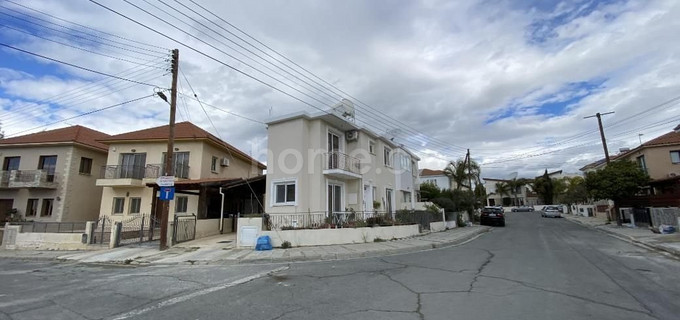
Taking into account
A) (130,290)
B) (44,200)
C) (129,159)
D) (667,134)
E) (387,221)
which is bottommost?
(130,290)

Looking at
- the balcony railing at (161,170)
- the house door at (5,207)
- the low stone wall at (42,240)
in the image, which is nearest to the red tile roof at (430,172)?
the balcony railing at (161,170)

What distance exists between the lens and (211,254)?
12625mm

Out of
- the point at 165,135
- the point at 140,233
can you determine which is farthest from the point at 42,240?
the point at 165,135

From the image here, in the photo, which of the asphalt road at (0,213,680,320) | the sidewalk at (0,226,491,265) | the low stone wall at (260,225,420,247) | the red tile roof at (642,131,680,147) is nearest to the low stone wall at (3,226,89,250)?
the sidewalk at (0,226,491,265)

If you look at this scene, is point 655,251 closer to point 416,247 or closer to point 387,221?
point 416,247

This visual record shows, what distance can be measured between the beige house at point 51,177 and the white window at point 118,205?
3806 millimetres

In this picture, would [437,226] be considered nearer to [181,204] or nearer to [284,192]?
[284,192]

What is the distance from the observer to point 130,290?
733 centimetres

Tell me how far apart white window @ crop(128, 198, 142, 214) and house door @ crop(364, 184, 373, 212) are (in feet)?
51.7

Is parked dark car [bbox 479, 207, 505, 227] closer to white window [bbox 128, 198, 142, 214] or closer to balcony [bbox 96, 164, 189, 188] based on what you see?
balcony [bbox 96, 164, 189, 188]

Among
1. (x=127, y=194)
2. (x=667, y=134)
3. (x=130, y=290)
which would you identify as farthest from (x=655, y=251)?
(x=127, y=194)

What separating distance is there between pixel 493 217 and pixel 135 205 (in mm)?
28928

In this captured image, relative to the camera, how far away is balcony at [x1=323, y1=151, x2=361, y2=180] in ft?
57.3

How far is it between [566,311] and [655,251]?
10811 millimetres
